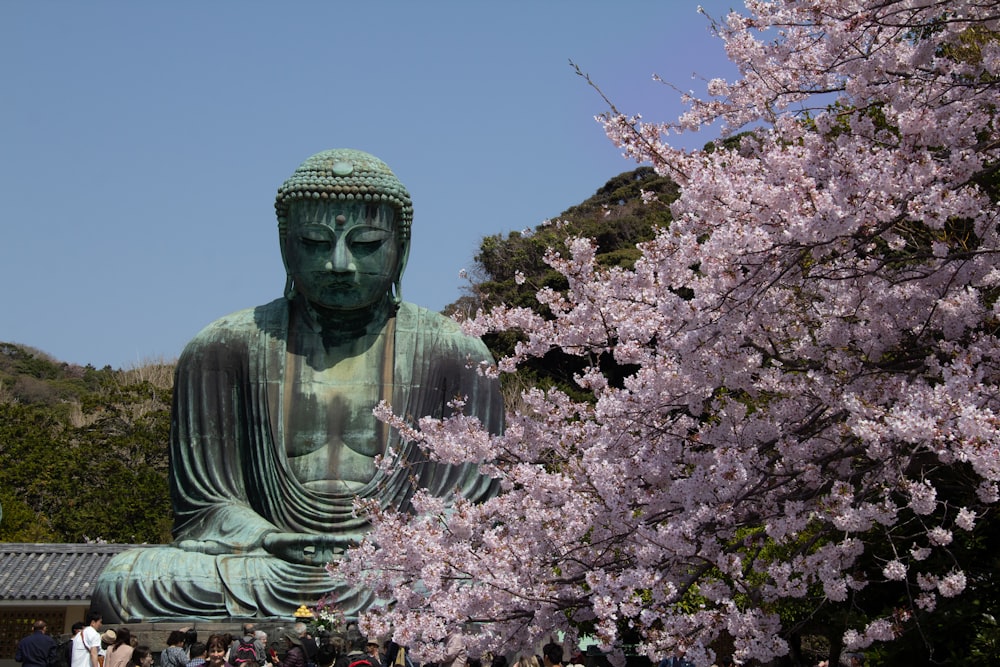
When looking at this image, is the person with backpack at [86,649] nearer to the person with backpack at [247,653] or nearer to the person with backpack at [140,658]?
the person with backpack at [140,658]

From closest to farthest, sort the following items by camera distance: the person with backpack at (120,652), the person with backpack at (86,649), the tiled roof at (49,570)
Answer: the person with backpack at (120,652) < the person with backpack at (86,649) < the tiled roof at (49,570)

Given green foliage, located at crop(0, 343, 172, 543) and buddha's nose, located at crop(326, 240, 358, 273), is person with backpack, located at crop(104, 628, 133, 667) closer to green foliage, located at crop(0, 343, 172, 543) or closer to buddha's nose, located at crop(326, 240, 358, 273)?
buddha's nose, located at crop(326, 240, 358, 273)

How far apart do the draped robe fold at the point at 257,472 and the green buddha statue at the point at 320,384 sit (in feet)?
0.05

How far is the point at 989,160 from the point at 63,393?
4584cm

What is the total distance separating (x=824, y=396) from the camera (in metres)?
6.03

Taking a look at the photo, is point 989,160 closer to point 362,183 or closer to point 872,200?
point 872,200

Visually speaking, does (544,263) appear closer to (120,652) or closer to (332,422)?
(332,422)

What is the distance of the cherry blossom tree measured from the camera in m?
5.59

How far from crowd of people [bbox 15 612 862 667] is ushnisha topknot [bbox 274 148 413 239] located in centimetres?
415

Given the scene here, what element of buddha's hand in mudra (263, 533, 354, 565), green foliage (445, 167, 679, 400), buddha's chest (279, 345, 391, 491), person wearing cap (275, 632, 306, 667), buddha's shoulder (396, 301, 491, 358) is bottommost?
person wearing cap (275, 632, 306, 667)

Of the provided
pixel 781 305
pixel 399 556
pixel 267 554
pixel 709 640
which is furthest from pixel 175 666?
pixel 781 305

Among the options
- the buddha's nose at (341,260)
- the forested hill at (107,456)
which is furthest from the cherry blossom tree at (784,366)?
the forested hill at (107,456)

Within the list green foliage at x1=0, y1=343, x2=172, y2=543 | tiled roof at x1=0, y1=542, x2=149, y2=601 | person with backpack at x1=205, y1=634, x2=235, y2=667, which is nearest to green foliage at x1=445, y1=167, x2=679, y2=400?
green foliage at x1=0, y1=343, x2=172, y2=543

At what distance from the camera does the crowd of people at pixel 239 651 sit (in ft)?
25.5
